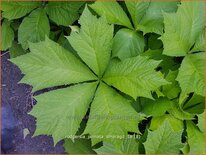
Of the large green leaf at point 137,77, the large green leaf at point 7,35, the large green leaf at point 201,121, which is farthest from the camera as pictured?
the large green leaf at point 7,35

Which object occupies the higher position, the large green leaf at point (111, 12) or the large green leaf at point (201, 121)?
the large green leaf at point (111, 12)

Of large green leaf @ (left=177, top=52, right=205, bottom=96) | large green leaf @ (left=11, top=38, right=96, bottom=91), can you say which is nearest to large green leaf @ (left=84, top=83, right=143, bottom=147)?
large green leaf @ (left=11, top=38, right=96, bottom=91)

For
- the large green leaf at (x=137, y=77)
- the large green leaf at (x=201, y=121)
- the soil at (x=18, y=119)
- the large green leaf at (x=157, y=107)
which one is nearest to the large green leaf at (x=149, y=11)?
the large green leaf at (x=137, y=77)

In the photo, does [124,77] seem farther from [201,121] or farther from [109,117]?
[201,121]

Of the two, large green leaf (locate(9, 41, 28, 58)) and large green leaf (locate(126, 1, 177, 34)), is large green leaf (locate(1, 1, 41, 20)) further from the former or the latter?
large green leaf (locate(126, 1, 177, 34))

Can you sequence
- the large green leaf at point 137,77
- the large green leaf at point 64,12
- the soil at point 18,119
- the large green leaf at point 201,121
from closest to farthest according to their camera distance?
the large green leaf at point 137,77, the large green leaf at point 201,121, the large green leaf at point 64,12, the soil at point 18,119

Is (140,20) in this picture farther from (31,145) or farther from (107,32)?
(31,145)

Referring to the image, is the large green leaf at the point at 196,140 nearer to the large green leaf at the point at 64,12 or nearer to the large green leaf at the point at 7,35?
the large green leaf at the point at 64,12

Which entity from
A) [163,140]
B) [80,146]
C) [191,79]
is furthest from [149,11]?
[80,146]
